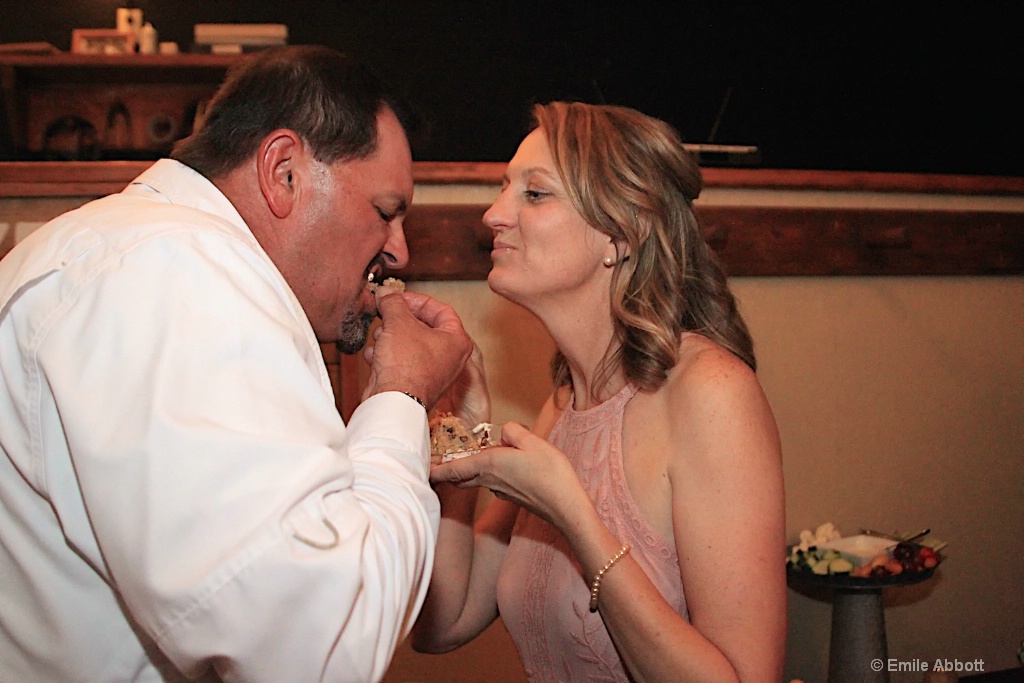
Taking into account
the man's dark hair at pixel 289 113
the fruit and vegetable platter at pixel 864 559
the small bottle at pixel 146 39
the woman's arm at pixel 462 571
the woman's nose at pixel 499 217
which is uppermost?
the small bottle at pixel 146 39

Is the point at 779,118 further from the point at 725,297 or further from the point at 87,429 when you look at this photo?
the point at 87,429

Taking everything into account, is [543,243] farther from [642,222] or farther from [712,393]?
[712,393]

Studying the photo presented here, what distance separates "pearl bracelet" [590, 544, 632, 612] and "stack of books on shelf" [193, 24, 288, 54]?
2.51m

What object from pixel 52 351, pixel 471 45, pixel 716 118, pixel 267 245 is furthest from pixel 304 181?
pixel 716 118

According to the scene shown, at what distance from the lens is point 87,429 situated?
107cm

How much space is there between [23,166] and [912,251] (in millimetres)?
2860

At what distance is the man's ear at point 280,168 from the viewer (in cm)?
153

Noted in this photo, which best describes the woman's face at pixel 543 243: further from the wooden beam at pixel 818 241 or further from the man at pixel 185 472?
the wooden beam at pixel 818 241

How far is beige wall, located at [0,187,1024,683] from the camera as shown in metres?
3.37

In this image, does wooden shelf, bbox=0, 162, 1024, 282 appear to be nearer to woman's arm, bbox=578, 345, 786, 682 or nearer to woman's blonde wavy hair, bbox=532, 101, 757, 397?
woman's blonde wavy hair, bbox=532, 101, 757, 397

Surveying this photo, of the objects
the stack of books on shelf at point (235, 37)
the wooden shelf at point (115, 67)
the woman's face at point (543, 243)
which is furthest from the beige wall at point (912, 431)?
the wooden shelf at point (115, 67)

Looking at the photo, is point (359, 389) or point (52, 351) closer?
point (52, 351)

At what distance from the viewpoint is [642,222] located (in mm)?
2057

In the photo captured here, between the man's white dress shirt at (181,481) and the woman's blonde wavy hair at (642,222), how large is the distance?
2.90 ft
